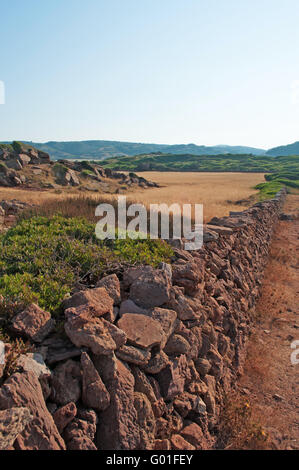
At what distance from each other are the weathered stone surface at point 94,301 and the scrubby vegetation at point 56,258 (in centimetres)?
17

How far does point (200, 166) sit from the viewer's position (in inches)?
3314

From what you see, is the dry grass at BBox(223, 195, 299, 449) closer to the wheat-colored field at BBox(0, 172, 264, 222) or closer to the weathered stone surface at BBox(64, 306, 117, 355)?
the weathered stone surface at BBox(64, 306, 117, 355)

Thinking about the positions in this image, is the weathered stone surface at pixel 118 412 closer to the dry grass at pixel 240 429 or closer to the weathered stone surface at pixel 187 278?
the dry grass at pixel 240 429

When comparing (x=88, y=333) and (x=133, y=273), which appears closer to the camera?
(x=88, y=333)

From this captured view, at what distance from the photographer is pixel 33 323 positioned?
279 cm

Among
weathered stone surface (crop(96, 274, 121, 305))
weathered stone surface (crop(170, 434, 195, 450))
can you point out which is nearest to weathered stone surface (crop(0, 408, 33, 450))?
weathered stone surface (crop(170, 434, 195, 450))

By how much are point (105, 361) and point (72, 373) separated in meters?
0.28

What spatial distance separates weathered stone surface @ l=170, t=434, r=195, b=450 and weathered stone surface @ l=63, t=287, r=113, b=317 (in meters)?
1.25

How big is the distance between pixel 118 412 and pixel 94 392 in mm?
237

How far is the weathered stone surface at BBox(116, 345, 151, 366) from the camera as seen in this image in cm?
288

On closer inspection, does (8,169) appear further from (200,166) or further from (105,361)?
(200,166)

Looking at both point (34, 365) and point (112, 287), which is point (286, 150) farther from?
point (34, 365)

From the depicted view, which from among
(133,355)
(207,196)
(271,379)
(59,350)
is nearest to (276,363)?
(271,379)
